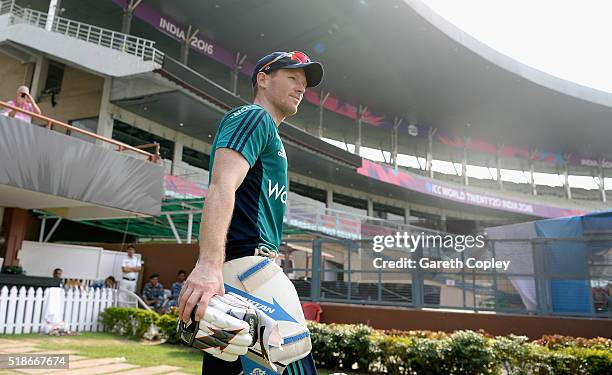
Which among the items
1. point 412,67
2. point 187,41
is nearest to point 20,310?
point 187,41

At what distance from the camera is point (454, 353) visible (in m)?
6.95

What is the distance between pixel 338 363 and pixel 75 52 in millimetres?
17978

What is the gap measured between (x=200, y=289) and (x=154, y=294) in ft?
40.2

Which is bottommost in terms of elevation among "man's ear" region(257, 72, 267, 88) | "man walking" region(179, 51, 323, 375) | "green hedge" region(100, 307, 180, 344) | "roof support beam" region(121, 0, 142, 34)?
"green hedge" region(100, 307, 180, 344)

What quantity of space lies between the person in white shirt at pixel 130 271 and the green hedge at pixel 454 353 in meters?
6.64

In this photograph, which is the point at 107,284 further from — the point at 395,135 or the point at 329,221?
the point at 395,135

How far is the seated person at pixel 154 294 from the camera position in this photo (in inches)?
496

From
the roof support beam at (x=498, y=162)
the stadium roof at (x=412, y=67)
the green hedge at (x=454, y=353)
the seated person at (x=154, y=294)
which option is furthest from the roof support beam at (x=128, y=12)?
the roof support beam at (x=498, y=162)

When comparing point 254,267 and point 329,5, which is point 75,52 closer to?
point 329,5

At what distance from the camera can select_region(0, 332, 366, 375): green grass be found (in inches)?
290

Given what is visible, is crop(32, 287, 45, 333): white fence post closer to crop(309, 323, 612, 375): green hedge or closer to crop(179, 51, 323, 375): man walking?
crop(309, 323, 612, 375): green hedge

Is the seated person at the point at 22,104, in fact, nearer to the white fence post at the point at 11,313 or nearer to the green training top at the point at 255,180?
the white fence post at the point at 11,313

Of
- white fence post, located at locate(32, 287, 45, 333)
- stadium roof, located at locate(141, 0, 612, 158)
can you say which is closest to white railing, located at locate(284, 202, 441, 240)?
stadium roof, located at locate(141, 0, 612, 158)

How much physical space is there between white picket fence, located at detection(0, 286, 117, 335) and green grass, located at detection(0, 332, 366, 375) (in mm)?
436
